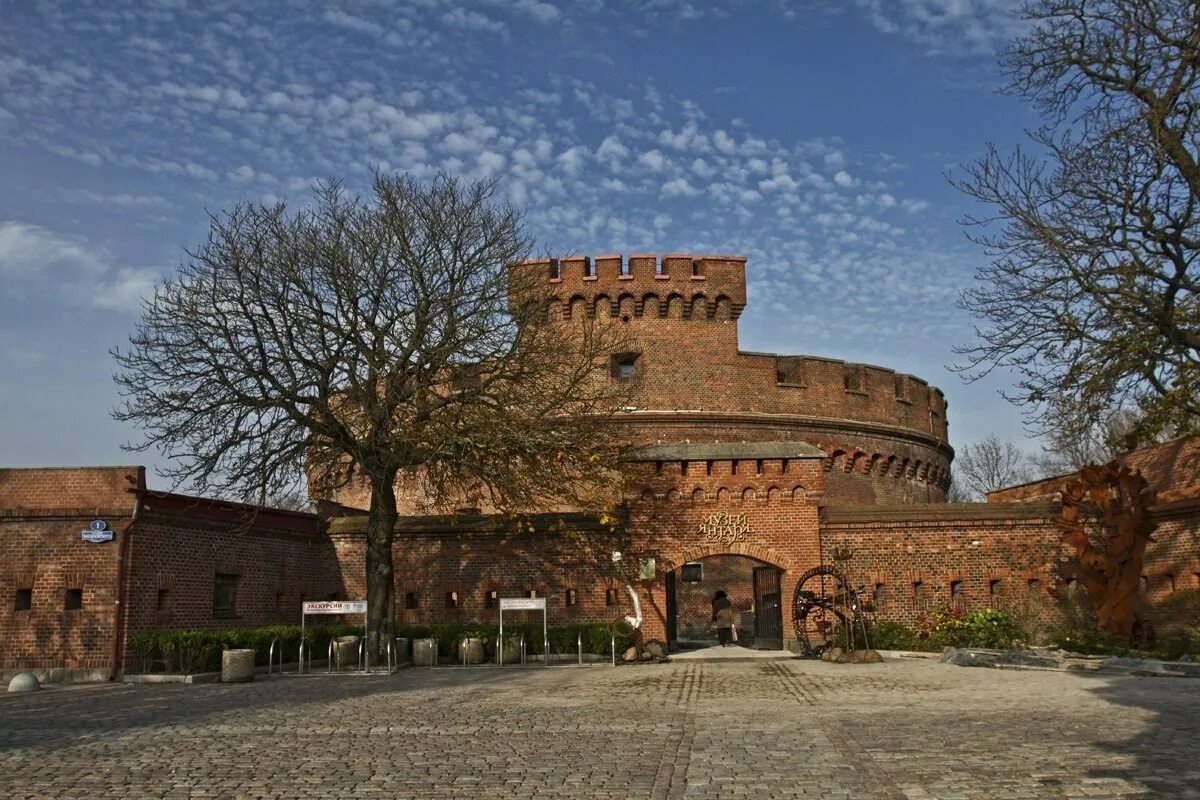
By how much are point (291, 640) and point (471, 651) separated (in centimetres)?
357

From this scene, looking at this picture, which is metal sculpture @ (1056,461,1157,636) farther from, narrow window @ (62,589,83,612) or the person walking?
narrow window @ (62,589,83,612)

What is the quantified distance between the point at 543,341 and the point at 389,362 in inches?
125

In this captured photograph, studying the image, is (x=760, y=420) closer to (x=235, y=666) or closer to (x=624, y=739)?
(x=235, y=666)

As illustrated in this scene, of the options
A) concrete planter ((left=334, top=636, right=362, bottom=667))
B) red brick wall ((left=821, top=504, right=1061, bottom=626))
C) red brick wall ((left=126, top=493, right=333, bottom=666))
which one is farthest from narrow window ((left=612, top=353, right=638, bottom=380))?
concrete planter ((left=334, top=636, right=362, bottom=667))

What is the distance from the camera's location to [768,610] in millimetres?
23609

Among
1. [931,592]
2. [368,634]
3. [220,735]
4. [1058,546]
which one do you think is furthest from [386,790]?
[1058,546]

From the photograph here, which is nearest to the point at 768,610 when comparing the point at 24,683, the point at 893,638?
the point at 893,638

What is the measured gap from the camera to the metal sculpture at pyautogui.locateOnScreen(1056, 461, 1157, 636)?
58.8 ft

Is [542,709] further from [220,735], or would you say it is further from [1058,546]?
[1058,546]

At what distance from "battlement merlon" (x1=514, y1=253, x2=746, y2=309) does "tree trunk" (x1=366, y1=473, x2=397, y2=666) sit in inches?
460

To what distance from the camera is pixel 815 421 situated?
31016 millimetres

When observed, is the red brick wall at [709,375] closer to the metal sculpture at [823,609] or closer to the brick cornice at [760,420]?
the brick cornice at [760,420]

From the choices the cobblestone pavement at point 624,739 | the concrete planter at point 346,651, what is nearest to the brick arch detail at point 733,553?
the cobblestone pavement at point 624,739

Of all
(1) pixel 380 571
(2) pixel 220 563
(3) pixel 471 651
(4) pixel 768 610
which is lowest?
(3) pixel 471 651
